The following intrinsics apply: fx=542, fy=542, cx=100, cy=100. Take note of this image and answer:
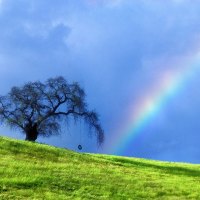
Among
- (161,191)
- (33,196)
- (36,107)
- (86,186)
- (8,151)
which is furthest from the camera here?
(36,107)

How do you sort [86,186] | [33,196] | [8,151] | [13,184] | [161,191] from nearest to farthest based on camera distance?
[33,196]
[13,184]
[86,186]
[161,191]
[8,151]

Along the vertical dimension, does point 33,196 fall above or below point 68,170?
below

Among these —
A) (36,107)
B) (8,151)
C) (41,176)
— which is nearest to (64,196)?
(41,176)

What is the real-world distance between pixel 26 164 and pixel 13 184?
6.29 metres

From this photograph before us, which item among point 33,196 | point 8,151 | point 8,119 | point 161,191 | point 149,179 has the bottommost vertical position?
point 33,196

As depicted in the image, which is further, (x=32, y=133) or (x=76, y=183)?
(x=32, y=133)

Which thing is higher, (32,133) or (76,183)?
(32,133)

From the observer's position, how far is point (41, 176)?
2506 cm

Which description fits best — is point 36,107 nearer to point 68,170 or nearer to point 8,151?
point 8,151

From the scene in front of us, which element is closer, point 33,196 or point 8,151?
point 33,196

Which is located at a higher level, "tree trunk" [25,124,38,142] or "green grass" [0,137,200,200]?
"tree trunk" [25,124,38,142]

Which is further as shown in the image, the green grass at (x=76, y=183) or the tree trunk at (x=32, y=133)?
the tree trunk at (x=32, y=133)

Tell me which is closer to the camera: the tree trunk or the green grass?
the green grass

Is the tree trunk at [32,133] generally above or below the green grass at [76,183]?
above
